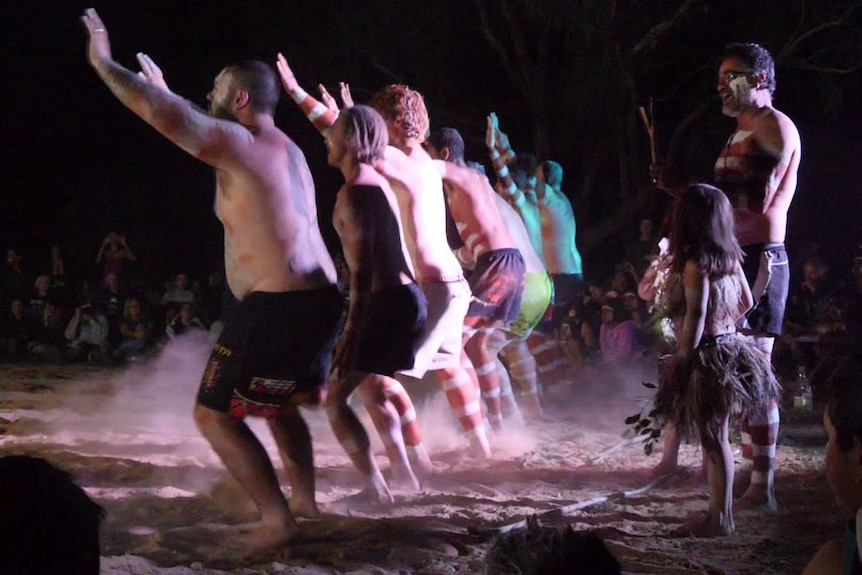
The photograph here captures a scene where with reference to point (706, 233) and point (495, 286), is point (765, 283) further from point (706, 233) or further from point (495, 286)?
point (495, 286)

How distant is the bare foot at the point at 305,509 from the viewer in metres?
4.19

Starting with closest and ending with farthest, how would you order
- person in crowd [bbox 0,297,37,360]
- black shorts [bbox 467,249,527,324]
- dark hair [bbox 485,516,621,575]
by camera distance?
dark hair [bbox 485,516,621,575] < black shorts [bbox 467,249,527,324] < person in crowd [bbox 0,297,37,360]

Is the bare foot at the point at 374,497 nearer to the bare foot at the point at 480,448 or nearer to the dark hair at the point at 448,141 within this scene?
the bare foot at the point at 480,448

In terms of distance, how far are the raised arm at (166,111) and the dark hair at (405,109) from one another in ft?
4.49

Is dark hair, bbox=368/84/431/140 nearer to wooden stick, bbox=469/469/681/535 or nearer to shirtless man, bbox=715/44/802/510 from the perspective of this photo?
→ shirtless man, bbox=715/44/802/510

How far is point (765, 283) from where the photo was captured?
4.83 metres

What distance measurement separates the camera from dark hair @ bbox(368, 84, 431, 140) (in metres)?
5.12

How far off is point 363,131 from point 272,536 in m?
1.84

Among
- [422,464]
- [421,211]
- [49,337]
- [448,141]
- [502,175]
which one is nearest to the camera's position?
[421,211]

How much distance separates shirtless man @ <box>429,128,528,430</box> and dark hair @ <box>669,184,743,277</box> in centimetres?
202

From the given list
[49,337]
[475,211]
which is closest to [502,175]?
[475,211]

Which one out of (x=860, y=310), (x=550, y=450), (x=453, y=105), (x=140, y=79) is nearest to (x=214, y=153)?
(x=140, y=79)

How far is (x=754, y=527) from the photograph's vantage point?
4395 millimetres

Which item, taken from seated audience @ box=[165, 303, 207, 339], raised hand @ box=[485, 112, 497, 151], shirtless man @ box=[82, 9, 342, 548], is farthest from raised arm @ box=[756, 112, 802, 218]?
seated audience @ box=[165, 303, 207, 339]
